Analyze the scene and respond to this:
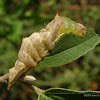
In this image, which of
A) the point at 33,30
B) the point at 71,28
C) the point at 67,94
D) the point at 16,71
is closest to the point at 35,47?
the point at 16,71

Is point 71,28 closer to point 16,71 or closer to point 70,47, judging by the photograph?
point 70,47

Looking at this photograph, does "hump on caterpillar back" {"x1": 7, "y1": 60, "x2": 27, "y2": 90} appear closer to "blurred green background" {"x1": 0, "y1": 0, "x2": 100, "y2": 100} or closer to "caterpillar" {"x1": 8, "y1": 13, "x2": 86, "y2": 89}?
"caterpillar" {"x1": 8, "y1": 13, "x2": 86, "y2": 89}

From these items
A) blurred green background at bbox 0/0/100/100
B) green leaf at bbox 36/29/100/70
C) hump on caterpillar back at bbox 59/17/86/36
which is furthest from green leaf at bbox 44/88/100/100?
blurred green background at bbox 0/0/100/100

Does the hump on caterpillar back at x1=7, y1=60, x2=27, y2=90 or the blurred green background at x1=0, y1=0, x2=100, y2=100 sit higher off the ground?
the blurred green background at x1=0, y1=0, x2=100, y2=100

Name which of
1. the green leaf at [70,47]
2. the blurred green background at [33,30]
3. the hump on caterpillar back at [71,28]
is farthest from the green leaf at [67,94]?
the blurred green background at [33,30]

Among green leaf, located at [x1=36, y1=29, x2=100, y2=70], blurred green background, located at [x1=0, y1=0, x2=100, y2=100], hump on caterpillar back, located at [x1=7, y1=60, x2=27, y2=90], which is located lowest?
hump on caterpillar back, located at [x1=7, y1=60, x2=27, y2=90]

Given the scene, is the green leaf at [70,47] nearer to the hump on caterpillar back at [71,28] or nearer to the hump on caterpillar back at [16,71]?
the hump on caterpillar back at [71,28]
